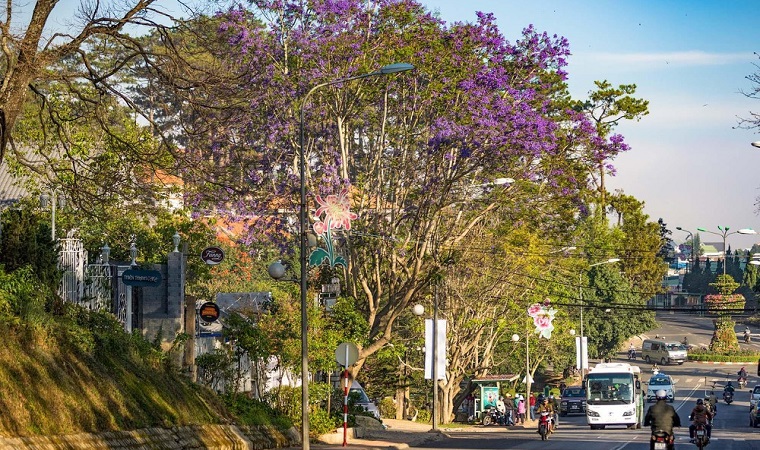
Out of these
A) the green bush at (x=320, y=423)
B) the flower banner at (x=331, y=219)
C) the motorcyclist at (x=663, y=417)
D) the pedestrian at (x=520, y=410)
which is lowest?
the pedestrian at (x=520, y=410)

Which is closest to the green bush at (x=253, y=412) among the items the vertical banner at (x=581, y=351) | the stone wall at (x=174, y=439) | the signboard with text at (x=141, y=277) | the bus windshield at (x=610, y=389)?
the stone wall at (x=174, y=439)

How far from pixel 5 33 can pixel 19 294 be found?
5343 mm

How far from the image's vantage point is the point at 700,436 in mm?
29688

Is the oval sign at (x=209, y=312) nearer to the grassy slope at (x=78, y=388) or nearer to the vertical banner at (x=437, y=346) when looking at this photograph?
the grassy slope at (x=78, y=388)

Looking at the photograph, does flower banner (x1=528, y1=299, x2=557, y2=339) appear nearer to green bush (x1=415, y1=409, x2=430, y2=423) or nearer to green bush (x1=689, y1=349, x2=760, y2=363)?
green bush (x1=415, y1=409, x2=430, y2=423)

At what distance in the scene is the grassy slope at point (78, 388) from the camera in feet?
64.8

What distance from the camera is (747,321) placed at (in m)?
147

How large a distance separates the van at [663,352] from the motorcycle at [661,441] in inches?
3459

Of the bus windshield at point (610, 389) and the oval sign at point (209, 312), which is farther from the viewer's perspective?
the bus windshield at point (610, 389)

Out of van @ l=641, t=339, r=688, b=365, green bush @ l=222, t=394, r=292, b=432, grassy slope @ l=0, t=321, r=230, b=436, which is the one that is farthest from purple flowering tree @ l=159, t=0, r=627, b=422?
van @ l=641, t=339, r=688, b=365

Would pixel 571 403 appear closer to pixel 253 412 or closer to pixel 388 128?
pixel 388 128

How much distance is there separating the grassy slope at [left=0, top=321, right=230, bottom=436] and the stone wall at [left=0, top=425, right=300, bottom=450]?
211mm

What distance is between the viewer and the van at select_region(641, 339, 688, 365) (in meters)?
108

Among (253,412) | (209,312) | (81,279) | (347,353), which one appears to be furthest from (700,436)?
(81,279)
